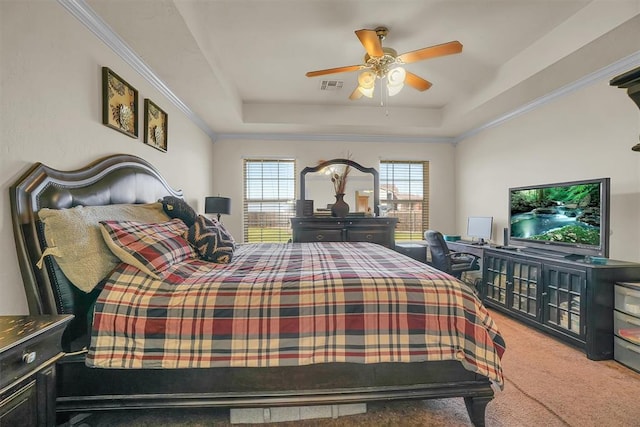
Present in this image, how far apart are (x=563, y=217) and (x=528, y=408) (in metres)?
1.91

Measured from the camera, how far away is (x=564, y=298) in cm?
253

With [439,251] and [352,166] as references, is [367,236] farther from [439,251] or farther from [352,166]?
[352,166]

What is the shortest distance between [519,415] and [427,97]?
142 inches

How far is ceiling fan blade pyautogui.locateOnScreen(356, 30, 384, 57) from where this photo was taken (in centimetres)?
202

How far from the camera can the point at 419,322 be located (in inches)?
56.4

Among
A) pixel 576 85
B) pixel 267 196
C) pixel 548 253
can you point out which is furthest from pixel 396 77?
pixel 267 196

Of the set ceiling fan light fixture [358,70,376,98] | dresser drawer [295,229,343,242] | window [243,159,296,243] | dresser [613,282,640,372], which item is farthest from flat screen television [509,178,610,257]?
window [243,159,296,243]

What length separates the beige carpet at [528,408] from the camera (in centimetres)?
157

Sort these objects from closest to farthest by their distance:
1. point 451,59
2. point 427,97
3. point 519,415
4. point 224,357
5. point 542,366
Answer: point 224,357, point 519,415, point 542,366, point 451,59, point 427,97

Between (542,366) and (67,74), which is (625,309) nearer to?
(542,366)

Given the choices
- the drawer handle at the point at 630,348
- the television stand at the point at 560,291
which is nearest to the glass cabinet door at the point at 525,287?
the television stand at the point at 560,291

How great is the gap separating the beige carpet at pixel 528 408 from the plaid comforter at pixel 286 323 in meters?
0.44

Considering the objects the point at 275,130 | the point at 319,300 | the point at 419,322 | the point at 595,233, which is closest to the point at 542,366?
the point at 595,233

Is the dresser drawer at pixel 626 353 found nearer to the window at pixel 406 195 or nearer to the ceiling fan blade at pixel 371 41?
the ceiling fan blade at pixel 371 41
